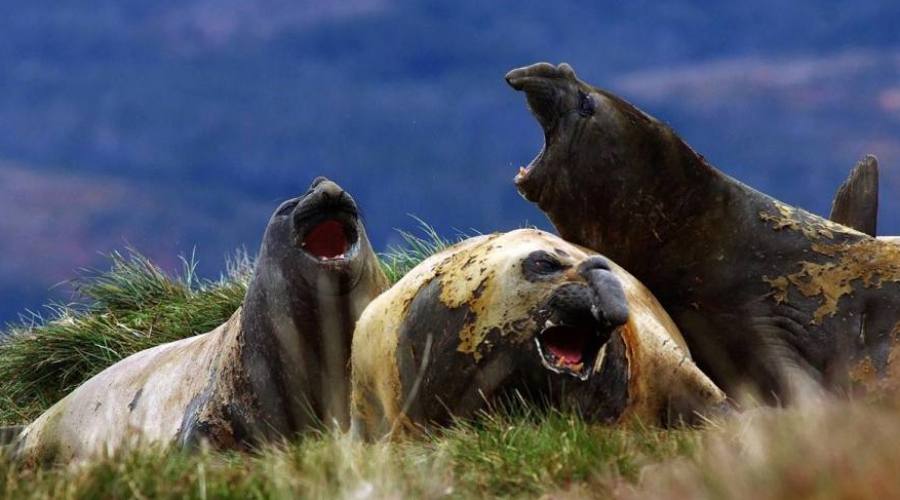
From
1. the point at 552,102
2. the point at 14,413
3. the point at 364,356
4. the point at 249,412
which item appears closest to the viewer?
the point at 364,356

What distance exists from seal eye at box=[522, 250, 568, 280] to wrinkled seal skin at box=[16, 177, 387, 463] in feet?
6.97

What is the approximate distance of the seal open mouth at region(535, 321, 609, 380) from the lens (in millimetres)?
5688

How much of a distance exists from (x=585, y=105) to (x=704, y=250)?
0.99 meters

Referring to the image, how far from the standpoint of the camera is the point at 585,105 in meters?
7.20

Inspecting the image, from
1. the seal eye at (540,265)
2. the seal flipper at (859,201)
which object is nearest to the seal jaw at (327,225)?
the seal eye at (540,265)

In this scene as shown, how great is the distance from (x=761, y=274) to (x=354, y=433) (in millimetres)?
2331

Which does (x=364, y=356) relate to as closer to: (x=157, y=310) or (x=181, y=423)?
(x=181, y=423)

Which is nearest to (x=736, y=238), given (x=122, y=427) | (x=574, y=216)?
(x=574, y=216)

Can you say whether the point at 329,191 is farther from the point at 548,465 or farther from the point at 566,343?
the point at 548,465

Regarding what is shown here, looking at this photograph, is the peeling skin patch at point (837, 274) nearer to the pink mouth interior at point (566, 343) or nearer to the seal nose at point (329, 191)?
the pink mouth interior at point (566, 343)

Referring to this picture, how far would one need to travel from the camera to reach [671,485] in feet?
12.2

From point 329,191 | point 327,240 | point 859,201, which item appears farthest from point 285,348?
point 859,201

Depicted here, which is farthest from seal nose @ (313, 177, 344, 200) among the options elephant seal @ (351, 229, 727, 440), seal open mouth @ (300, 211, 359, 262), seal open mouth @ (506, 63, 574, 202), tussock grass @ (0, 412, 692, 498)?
tussock grass @ (0, 412, 692, 498)

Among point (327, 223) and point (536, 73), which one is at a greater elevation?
point (536, 73)
